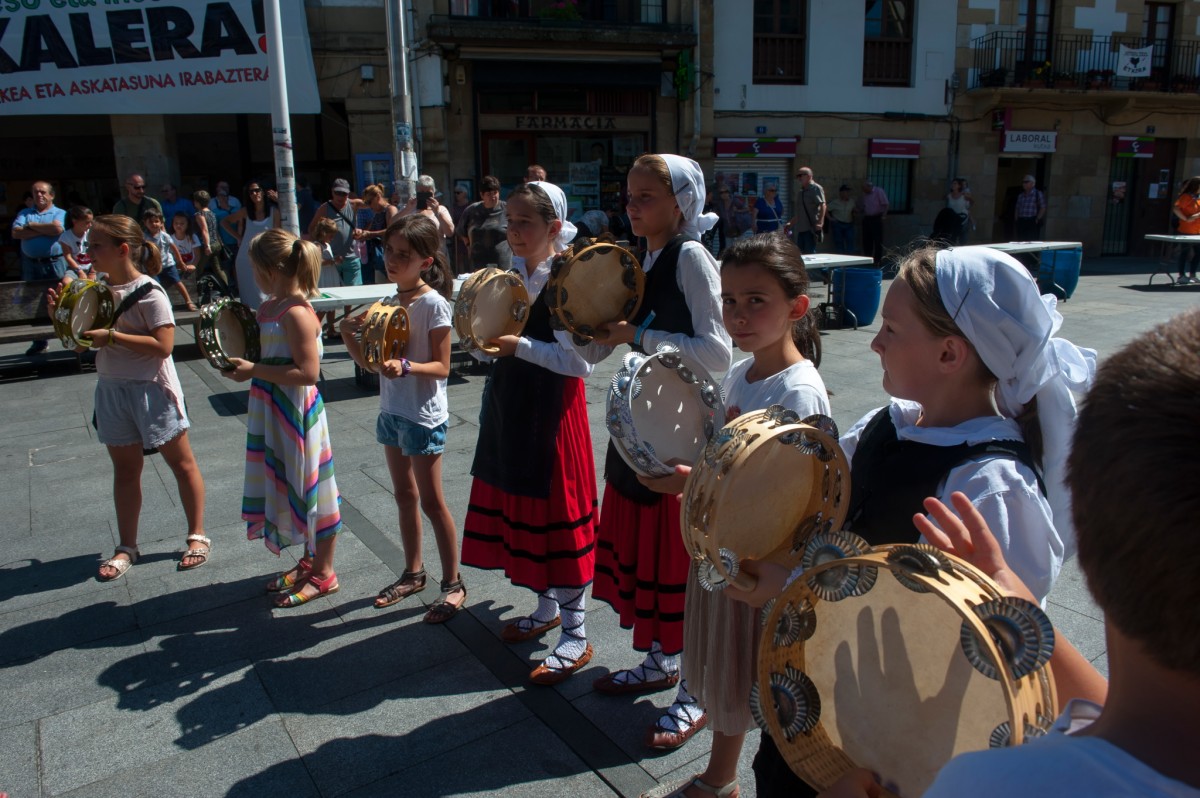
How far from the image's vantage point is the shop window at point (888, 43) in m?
19.7

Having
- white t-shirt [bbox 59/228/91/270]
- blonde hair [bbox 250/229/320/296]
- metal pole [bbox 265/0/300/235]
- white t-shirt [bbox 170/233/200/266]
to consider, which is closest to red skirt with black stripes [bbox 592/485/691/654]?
blonde hair [bbox 250/229/320/296]

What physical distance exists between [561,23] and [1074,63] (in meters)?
13.2

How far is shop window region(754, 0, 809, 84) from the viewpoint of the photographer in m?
19.0

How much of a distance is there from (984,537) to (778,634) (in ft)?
1.20

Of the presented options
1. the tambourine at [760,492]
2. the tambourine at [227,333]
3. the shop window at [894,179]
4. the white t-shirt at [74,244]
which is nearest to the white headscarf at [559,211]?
the tambourine at [227,333]

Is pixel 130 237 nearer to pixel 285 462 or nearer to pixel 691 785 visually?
pixel 285 462

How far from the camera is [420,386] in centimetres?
369

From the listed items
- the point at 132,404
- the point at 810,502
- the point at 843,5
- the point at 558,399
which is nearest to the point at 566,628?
the point at 558,399

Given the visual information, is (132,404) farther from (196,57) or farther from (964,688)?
(196,57)

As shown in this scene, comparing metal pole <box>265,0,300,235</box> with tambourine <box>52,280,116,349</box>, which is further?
metal pole <box>265,0,300,235</box>

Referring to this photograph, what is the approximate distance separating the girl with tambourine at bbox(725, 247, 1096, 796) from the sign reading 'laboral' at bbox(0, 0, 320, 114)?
48.9 ft

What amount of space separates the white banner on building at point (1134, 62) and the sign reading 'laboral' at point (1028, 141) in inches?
81.7

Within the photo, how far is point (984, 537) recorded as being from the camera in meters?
1.28

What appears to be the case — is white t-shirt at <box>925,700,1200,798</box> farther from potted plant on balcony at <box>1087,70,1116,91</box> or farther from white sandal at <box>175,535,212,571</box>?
potted plant on balcony at <box>1087,70,1116,91</box>
